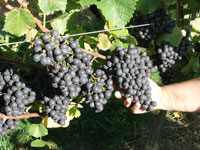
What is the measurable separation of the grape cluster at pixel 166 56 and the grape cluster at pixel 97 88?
472mm

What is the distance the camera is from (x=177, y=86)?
67.2 inches

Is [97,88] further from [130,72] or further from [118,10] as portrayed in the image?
[118,10]

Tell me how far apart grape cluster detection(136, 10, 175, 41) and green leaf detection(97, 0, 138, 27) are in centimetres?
32

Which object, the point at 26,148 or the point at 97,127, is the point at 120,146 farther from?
the point at 26,148

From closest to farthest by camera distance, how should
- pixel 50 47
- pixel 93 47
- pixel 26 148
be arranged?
pixel 50 47 → pixel 93 47 → pixel 26 148

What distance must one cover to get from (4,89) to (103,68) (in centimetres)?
54

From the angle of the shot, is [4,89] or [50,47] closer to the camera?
[50,47]

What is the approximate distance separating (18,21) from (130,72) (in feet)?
2.08

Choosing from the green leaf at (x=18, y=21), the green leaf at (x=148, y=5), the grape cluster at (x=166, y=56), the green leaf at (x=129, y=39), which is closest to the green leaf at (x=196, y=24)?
the grape cluster at (x=166, y=56)

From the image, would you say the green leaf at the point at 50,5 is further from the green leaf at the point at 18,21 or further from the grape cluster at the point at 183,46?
the grape cluster at the point at 183,46

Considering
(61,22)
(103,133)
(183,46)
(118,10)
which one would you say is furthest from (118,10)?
(103,133)

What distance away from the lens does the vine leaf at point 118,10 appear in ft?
4.17

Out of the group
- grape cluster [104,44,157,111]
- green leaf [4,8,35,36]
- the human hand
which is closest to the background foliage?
green leaf [4,8,35,36]

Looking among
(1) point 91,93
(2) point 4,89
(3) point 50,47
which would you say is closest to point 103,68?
(1) point 91,93
